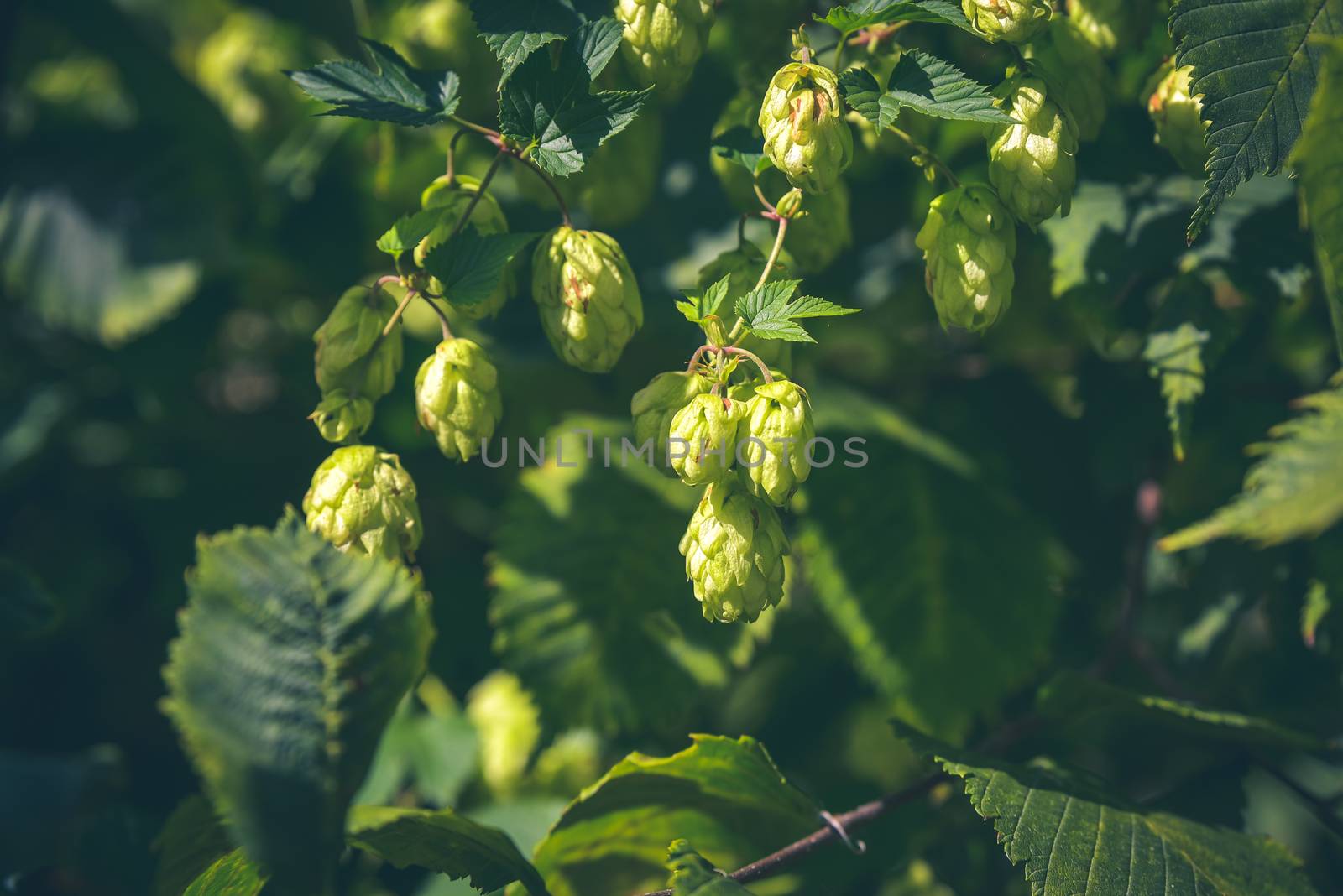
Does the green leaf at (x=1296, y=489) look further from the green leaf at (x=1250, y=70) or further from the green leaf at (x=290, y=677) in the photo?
the green leaf at (x=290, y=677)

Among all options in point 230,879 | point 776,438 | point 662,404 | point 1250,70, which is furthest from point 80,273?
point 1250,70

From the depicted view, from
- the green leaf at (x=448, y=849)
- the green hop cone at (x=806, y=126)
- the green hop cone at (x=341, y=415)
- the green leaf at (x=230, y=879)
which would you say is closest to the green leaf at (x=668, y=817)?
the green leaf at (x=448, y=849)

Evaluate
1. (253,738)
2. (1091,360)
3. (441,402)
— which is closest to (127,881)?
(253,738)

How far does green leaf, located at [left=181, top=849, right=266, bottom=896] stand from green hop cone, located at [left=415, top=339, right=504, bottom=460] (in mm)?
352

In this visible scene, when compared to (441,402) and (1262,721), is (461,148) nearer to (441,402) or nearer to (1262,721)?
(441,402)

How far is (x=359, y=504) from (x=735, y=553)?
27 cm

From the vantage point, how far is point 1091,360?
1.17m

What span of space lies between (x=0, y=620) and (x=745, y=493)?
748 millimetres

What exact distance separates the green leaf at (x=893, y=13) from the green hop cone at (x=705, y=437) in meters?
0.27

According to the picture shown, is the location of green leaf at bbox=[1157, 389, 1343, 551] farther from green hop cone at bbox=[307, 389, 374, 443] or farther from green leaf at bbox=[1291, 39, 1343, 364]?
green hop cone at bbox=[307, 389, 374, 443]

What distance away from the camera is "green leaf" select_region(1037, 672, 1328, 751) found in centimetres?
84

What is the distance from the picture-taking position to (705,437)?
2.14ft

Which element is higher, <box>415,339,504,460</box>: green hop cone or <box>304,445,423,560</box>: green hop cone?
<box>415,339,504,460</box>: green hop cone

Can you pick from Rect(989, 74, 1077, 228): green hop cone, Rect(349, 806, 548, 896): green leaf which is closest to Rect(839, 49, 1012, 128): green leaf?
Rect(989, 74, 1077, 228): green hop cone
